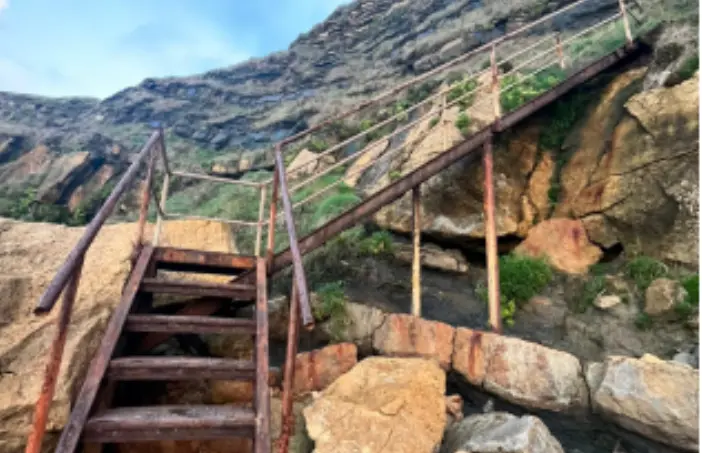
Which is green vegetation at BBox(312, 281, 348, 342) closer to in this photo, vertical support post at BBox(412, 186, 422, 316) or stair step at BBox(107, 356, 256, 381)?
vertical support post at BBox(412, 186, 422, 316)

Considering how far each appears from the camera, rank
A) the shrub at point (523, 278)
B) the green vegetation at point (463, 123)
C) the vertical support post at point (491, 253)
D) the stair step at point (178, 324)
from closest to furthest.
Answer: the stair step at point (178, 324) < the vertical support post at point (491, 253) < the shrub at point (523, 278) < the green vegetation at point (463, 123)

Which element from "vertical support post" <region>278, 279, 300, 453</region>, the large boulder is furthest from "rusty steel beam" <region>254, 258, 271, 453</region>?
the large boulder

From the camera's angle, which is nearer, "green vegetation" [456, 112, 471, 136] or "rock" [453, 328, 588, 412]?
"rock" [453, 328, 588, 412]

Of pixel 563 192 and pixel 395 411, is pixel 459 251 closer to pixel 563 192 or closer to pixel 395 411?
pixel 563 192

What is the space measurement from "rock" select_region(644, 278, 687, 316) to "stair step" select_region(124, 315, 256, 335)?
161 inches

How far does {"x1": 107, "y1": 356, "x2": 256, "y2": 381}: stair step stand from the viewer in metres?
2.74

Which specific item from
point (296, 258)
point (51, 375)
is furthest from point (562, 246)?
point (51, 375)

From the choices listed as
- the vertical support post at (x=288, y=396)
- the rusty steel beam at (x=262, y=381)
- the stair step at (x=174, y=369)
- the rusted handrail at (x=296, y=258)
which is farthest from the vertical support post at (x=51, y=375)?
the vertical support post at (x=288, y=396)

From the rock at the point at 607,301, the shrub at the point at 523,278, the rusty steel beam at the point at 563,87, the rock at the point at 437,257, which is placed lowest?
the rock at the point at 607,301

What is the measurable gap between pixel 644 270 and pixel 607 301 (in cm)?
57

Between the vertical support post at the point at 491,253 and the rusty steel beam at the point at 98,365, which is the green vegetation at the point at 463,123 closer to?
the vertical support post at the point at 491,253

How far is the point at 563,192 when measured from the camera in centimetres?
604

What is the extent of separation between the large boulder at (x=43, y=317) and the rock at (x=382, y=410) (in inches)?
70.9

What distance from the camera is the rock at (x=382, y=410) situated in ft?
9.95
